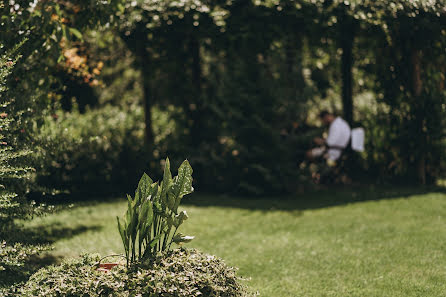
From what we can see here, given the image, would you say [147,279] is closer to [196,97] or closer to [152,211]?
[152,211]

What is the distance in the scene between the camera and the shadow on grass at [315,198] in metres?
8.48

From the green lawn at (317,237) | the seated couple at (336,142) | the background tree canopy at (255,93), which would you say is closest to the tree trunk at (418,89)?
the background tree canopy at (255,93)

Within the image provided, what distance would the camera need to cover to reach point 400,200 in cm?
839

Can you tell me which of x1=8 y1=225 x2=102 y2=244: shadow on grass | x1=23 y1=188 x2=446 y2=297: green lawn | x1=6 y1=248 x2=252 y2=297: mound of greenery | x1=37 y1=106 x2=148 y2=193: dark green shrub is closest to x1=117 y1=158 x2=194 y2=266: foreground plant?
x1=6 y1=248 x2=252 y2=297: mound of greenery

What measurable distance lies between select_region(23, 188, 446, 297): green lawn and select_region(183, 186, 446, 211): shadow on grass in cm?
2

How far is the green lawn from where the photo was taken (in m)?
5.29

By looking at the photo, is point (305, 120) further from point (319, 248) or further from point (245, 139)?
point (319, 248)

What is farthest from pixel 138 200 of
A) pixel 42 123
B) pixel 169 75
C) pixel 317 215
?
pixel 169 75

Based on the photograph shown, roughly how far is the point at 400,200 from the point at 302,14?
3.30m

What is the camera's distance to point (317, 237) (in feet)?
22.4

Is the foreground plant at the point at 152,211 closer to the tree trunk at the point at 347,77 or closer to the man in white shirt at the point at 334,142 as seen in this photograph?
the man in white shirt at the point at 334,142

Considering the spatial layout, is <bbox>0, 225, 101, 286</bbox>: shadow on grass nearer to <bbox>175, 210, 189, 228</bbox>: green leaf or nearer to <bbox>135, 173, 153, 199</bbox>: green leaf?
<bbox>135, 173, 153, 199</bbox>: green leaf

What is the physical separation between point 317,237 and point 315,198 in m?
2.14

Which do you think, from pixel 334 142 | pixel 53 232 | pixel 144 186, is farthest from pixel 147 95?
pixel 144 186
